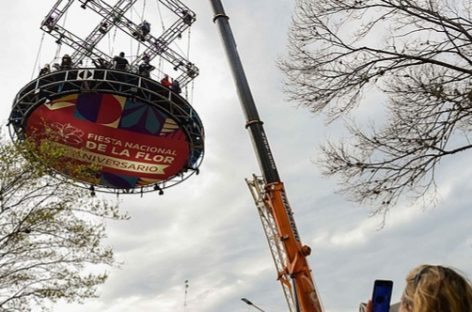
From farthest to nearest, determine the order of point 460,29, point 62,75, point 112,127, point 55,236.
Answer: point 112,127
point 62,75
point 55,236
point 460,29

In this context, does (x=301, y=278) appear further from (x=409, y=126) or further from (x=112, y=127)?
(x=112, y=127)

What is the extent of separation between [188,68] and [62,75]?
6563 mm

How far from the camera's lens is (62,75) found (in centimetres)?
1838

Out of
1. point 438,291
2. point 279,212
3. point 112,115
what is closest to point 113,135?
point 112,115

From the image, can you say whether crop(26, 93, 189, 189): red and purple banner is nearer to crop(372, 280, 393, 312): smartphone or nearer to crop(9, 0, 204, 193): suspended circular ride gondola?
crop(9, 0, 204, 193): suspended circular ride gondola

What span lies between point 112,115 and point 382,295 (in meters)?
19.1

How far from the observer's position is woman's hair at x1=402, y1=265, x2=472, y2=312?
71.5 inches

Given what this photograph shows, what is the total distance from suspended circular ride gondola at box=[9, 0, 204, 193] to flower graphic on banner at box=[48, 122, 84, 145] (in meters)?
0.04

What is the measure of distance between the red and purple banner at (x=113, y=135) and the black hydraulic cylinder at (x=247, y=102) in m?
5.57

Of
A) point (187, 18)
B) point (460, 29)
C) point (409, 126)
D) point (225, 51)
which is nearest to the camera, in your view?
point (460, 29)

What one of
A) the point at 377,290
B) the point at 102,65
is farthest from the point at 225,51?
the point at 377,290

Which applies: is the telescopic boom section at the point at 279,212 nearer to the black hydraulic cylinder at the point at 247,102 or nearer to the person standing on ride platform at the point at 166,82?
the black hydraulic cylinder at the point at 247,102

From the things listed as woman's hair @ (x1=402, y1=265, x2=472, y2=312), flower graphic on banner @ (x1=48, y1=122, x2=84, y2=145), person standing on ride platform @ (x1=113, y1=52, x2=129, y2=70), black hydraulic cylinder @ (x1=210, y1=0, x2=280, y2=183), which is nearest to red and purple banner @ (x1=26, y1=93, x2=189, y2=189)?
flower graphic on banner @ (x1=48, y1=122, x2=84, y2=145)

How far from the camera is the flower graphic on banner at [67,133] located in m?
19.8
